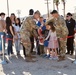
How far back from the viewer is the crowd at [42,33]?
9.30 m

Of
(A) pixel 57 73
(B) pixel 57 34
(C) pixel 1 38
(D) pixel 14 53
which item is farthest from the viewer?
(D) pixel 14 53

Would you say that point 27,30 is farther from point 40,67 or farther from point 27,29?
point 40,67

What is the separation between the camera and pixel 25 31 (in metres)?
9.45

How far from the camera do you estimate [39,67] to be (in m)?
8.59

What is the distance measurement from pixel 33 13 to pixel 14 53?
7.95ft

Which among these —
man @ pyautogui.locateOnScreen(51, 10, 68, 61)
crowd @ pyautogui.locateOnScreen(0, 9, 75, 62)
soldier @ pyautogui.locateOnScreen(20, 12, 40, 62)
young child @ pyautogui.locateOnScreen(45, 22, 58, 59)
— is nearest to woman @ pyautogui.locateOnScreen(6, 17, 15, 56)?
crowd @ pyautogui.locateOnScreen(0, 9, 75, 62)

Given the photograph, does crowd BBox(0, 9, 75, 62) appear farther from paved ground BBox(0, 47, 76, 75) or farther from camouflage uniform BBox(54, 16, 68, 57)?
paved ground BBox(0, 47, 76, 75)

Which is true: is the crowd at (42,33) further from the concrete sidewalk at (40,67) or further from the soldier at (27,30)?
the concrete sidewalk at (40,67)

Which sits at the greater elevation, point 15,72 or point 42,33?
point 42,33

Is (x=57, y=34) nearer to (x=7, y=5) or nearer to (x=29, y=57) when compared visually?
(x=29, y=57)

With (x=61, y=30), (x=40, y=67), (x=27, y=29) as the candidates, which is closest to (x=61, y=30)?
(x=61, y=30)

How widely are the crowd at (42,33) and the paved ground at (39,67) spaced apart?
1.17 ft

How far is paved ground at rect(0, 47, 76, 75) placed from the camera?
7906 mm

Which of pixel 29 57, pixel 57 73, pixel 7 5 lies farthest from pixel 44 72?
pixel 7 5
